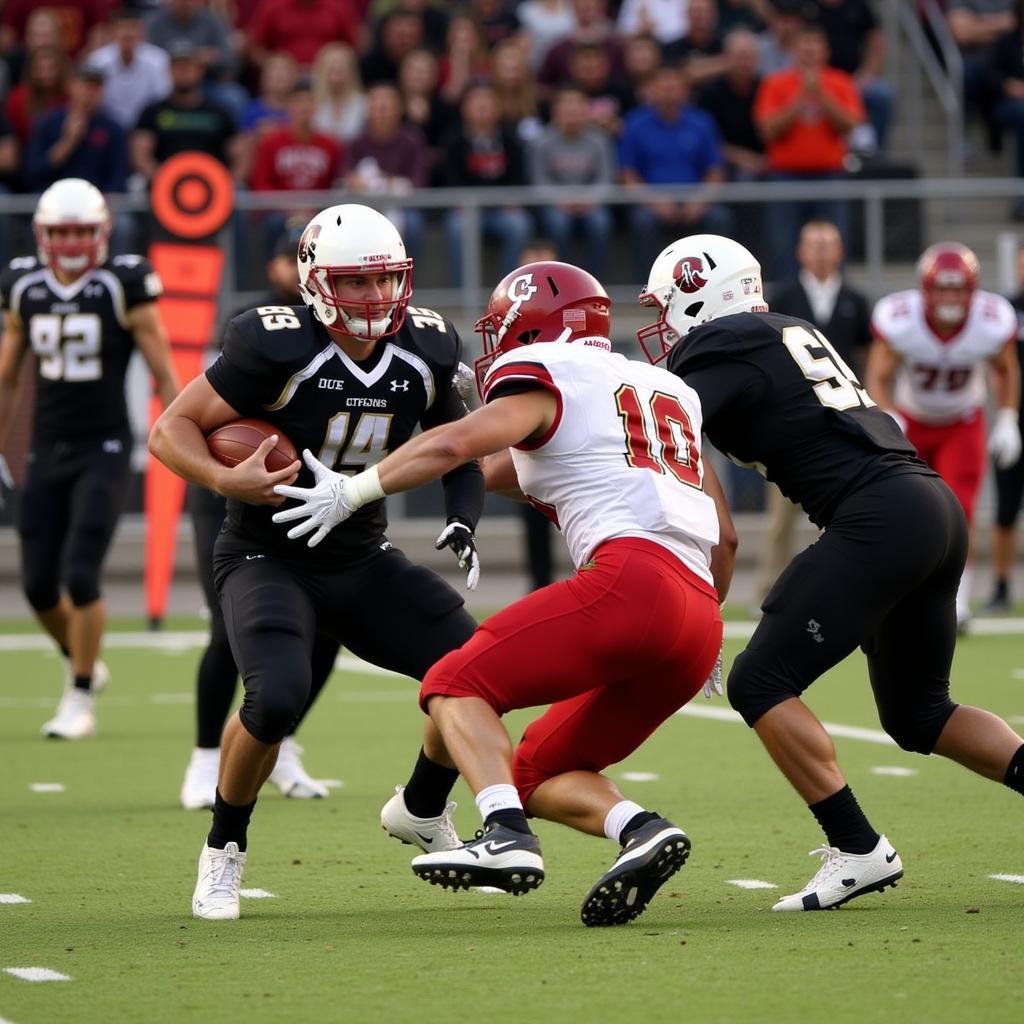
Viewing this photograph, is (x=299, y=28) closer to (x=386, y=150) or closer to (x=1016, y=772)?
(x=386, y=150)

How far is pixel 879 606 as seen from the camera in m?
4.72

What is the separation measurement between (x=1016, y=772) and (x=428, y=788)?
4.66 ft

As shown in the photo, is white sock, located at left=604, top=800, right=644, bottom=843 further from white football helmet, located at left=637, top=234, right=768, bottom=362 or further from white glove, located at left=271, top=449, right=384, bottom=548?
white football helmet, located at left=637, top=234, right=768, bottom=362

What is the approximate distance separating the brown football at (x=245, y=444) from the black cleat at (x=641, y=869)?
1.22m

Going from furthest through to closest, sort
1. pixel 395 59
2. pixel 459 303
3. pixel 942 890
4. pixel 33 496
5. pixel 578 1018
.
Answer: pixel 395 59
pixel 459 303
pixel 33 496
pixel 942 890
pixel 578 1018

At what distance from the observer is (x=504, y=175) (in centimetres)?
1393

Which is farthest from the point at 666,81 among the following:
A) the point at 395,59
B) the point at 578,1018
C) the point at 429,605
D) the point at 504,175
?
the point at 578,1018

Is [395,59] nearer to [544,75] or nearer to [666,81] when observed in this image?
[544,75]

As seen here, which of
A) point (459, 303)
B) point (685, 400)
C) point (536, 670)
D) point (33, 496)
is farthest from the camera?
point (459, 303)

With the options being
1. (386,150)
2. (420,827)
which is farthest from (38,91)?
(420,827)

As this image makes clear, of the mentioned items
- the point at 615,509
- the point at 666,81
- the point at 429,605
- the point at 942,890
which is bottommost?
the point at 942,890

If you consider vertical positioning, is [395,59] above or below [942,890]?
above

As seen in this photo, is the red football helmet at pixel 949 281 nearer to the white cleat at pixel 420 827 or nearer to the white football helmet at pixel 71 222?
the white football helmet at pixel 71 222

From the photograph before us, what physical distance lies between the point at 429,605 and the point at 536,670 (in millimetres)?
770
